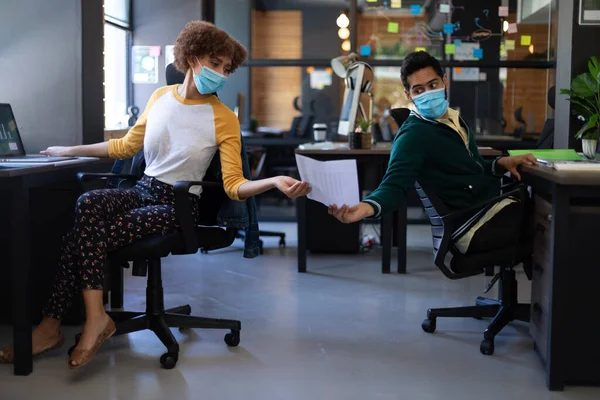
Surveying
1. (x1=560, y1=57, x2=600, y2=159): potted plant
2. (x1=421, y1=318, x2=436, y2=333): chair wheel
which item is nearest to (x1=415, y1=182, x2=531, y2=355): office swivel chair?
(x1=421, y1=318, x2=436, y2=333): chair wheel

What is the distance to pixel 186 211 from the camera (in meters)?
2.82

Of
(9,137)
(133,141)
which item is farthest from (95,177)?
(9,137)

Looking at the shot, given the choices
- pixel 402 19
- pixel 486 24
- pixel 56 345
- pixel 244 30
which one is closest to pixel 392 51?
pixel 402 19

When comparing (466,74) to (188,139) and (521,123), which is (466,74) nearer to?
(521,123)

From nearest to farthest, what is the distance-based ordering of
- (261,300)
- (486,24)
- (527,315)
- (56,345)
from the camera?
(56,345)
(527,315)
(261,300)
(486,24)

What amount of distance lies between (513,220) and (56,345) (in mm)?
1891

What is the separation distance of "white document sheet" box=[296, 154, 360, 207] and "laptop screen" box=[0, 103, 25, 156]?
158 cm

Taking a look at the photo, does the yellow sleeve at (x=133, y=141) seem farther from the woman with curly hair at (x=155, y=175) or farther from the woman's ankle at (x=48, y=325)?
the woman's ankle at (x=48, y=325)

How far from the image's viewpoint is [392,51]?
7102mm

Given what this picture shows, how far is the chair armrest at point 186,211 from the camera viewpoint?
2787 mm

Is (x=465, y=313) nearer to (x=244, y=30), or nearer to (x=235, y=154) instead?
(x=235, y=154)

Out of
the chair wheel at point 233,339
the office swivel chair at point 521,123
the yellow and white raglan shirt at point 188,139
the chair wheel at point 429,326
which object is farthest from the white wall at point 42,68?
the office swivel chair at point 521,123

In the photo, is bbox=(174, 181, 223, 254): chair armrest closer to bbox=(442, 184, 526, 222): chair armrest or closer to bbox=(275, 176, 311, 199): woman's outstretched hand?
bbox=(275, 176, 311, 199): woman's outstretched hand

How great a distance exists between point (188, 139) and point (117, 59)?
148 inches
